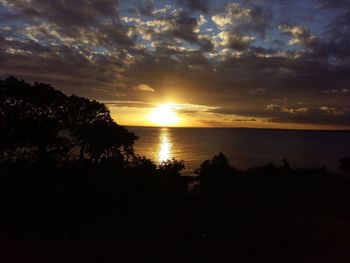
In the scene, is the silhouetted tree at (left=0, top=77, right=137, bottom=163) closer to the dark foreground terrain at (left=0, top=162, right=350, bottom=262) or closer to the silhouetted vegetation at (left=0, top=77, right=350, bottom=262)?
the silhouetted vegetation at (left=0, top=77, right=350, bottom=262)

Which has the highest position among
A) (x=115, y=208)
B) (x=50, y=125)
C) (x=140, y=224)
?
(x=50, y=125)

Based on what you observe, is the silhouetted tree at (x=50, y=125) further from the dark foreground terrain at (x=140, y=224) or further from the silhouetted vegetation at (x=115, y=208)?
the dark foreground terrain at (x=140, y=224)

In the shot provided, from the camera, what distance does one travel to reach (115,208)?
2162 centimetres

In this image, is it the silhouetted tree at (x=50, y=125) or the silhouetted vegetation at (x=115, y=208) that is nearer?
the silhouetted vegetation at (x=115, y=208)

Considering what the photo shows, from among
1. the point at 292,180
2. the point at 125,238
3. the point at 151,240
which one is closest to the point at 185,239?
the point at 151,240

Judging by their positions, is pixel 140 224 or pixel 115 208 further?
pixel 115 208

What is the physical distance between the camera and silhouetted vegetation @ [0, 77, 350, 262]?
15766 mm

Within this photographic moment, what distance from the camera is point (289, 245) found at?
1697 centimetres

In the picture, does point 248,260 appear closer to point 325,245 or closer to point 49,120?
point 325,245

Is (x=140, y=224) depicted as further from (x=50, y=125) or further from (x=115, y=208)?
(x=50, y=125)

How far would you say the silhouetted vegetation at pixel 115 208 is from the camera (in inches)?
621

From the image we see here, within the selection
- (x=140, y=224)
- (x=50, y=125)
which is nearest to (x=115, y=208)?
(x=140, y=224)

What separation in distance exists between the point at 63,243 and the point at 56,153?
16245mm

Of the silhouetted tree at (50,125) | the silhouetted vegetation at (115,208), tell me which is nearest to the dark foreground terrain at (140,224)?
the silhouetted vegetation at (115,208)
